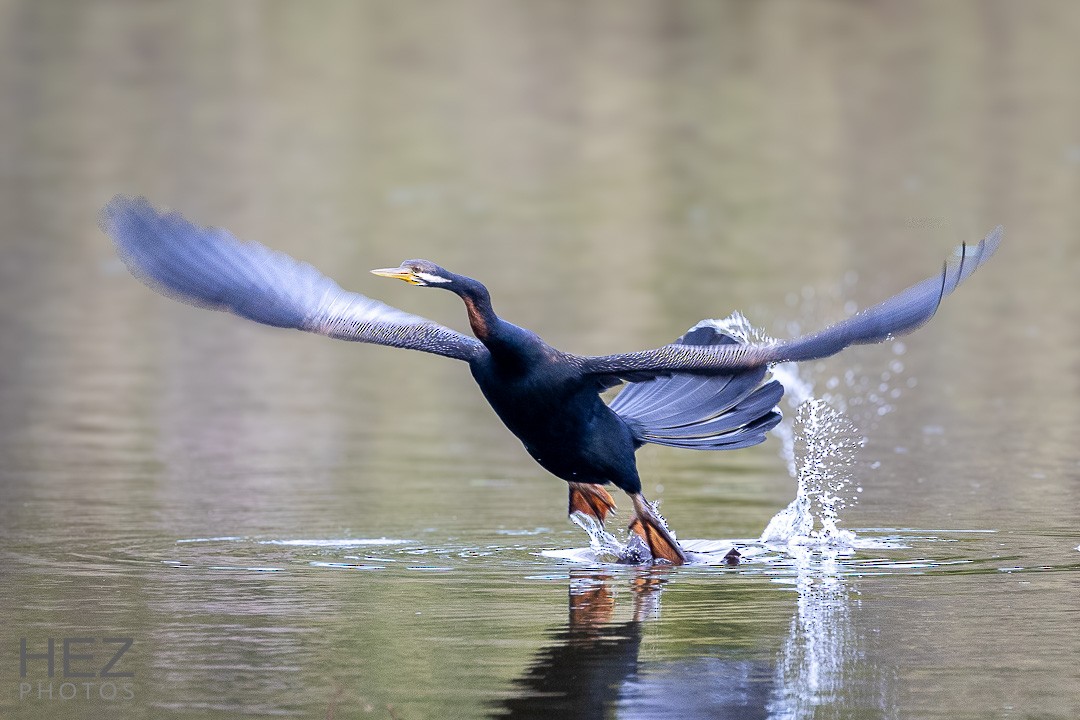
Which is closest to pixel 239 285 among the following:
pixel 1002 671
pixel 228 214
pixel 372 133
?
pixel 1002 671

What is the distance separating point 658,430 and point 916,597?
2261mm

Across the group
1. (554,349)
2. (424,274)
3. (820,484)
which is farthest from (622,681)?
(820,484)

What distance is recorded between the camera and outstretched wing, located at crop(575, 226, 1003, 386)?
9250 mm

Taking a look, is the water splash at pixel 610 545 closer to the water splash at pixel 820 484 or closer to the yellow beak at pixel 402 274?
the water splash at pixel 820 484

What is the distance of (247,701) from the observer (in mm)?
7230

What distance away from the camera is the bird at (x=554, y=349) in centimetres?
938

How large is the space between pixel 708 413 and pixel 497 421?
4558mm

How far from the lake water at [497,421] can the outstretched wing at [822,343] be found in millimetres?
939

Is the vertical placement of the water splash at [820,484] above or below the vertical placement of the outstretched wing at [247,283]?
below

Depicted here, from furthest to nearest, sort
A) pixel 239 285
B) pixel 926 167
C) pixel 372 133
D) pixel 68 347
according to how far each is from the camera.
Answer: pixel 372 133 → pixel 926 167 → pixel 68 347 → pixel 239 285

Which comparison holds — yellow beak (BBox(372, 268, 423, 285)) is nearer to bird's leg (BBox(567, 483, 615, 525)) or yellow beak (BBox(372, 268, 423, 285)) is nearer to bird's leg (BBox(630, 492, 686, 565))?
bird's leg (BBox(630, 492, 686, 565))

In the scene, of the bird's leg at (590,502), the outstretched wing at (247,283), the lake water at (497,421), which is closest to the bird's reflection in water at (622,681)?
the lake water at (497,421)

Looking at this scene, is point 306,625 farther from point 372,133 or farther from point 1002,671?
point 372,133

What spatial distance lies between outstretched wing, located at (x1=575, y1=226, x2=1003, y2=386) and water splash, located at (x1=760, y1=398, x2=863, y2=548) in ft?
3.81
